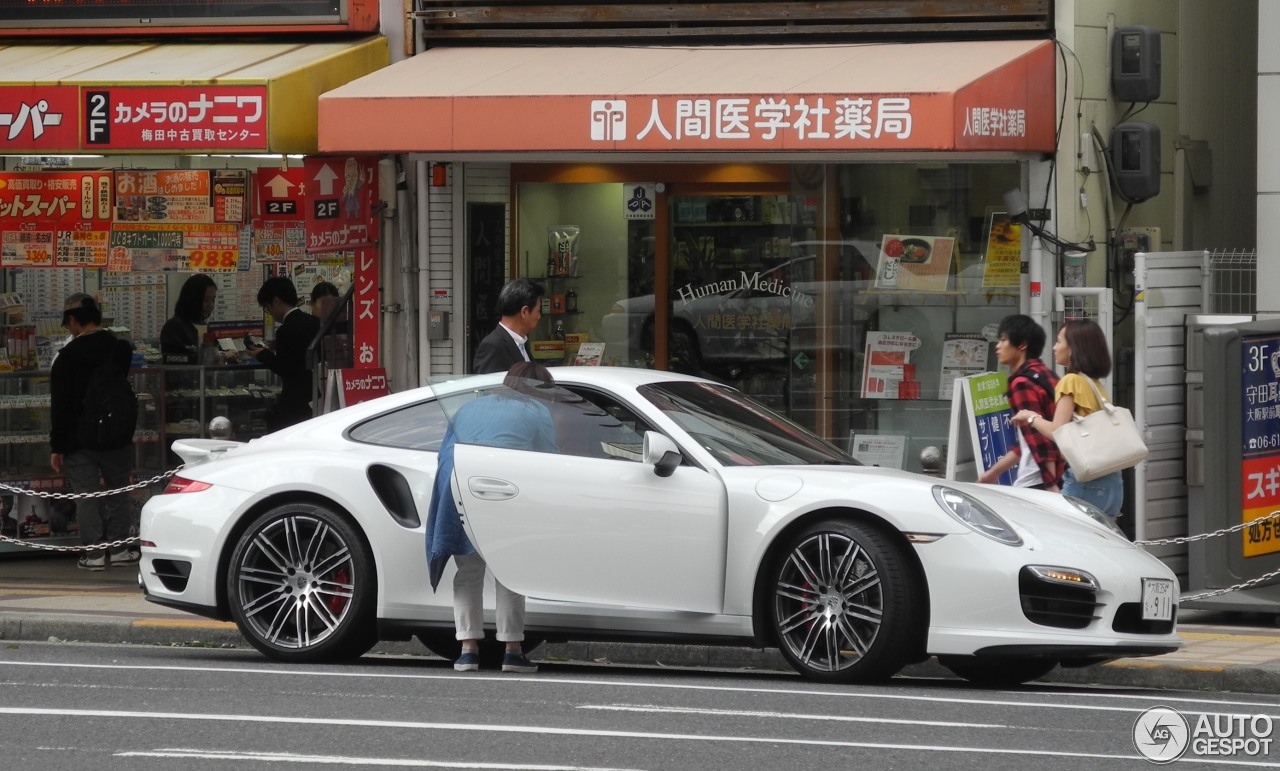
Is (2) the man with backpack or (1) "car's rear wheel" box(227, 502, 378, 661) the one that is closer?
(1) "car's rear wheel" box(227, 502, 378, 661)

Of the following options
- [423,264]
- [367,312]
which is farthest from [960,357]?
[367,312]

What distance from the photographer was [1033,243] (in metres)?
13.2

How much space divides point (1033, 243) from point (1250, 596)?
3.35 m

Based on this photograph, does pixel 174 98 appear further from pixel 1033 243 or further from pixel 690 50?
pixel 1033 243

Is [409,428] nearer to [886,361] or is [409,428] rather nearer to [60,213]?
[886,361]

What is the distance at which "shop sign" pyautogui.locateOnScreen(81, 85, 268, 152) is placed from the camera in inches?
504

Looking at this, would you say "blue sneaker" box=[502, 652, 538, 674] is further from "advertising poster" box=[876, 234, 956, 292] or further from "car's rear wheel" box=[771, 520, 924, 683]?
"advertising poster" box=[876, 234, 956, 292]

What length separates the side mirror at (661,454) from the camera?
8.22 m

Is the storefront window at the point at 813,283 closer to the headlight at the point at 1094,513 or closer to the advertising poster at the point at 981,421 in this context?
the advertising poster at the point at 981,421

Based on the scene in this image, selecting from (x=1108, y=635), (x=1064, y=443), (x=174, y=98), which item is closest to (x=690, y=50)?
(x=174, y=98)

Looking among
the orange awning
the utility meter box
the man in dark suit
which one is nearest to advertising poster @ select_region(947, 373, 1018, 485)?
the utility meter box

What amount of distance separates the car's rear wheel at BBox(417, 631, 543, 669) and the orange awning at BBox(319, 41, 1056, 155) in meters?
4.06

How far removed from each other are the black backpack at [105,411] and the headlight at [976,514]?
7223mm

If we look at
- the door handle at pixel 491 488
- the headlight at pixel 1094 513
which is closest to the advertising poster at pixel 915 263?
the headlight at pixel 1094 513
